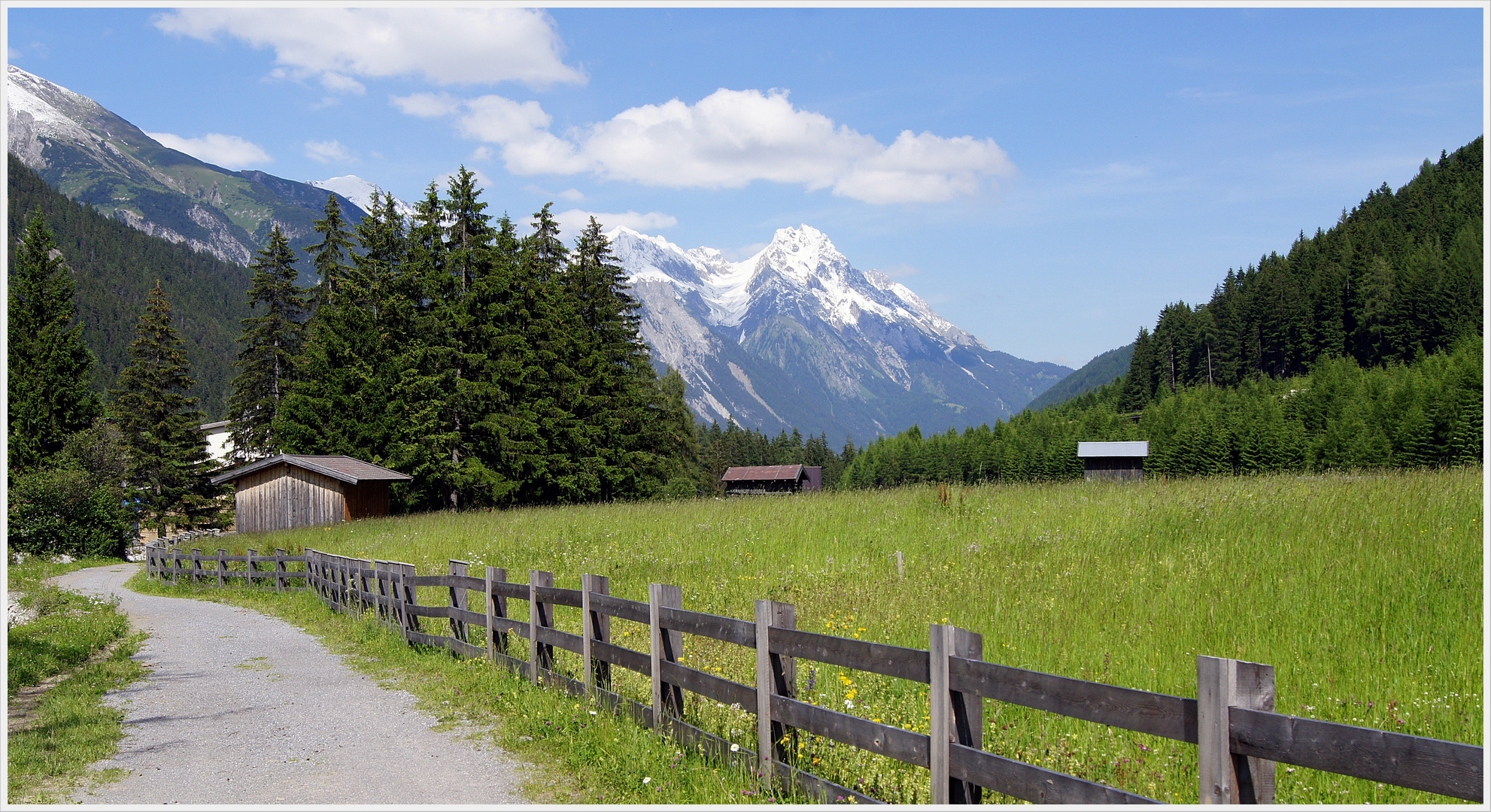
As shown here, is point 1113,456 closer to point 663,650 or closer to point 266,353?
point 266,353

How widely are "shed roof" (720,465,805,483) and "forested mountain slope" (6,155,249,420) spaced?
266 ft

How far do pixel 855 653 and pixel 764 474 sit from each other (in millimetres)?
118965

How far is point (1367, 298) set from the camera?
121188 mm

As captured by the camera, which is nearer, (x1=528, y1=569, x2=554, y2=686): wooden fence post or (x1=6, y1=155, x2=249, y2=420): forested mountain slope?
(x1=528, y1=569, x2=554, y2=686): wooden fence post

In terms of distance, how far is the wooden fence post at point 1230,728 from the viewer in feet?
11.2

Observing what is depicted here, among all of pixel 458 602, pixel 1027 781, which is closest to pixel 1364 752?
pixel 1027 781

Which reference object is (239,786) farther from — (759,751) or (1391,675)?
(1391,675)

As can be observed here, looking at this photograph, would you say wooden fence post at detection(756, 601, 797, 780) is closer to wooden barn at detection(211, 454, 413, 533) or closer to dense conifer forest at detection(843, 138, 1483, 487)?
wooden barn at detection(211, 454, 413, 533)

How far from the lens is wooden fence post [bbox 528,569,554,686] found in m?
9.38

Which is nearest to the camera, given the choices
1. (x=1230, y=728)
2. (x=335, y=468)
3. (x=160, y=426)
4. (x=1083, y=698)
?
(x=1230, y=728)

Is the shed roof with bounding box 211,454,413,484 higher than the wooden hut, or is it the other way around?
the shed roof with bounding box 211,454,413,484

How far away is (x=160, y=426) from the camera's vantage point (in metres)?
52.0

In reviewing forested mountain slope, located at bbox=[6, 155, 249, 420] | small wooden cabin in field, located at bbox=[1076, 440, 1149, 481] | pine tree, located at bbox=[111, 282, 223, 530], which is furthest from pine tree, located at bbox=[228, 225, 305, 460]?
forested mountain slope, located at bbox=[6, 155, 249, 420]

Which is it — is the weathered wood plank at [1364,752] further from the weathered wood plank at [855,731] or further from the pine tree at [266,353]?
the pine tree at [266,353]
